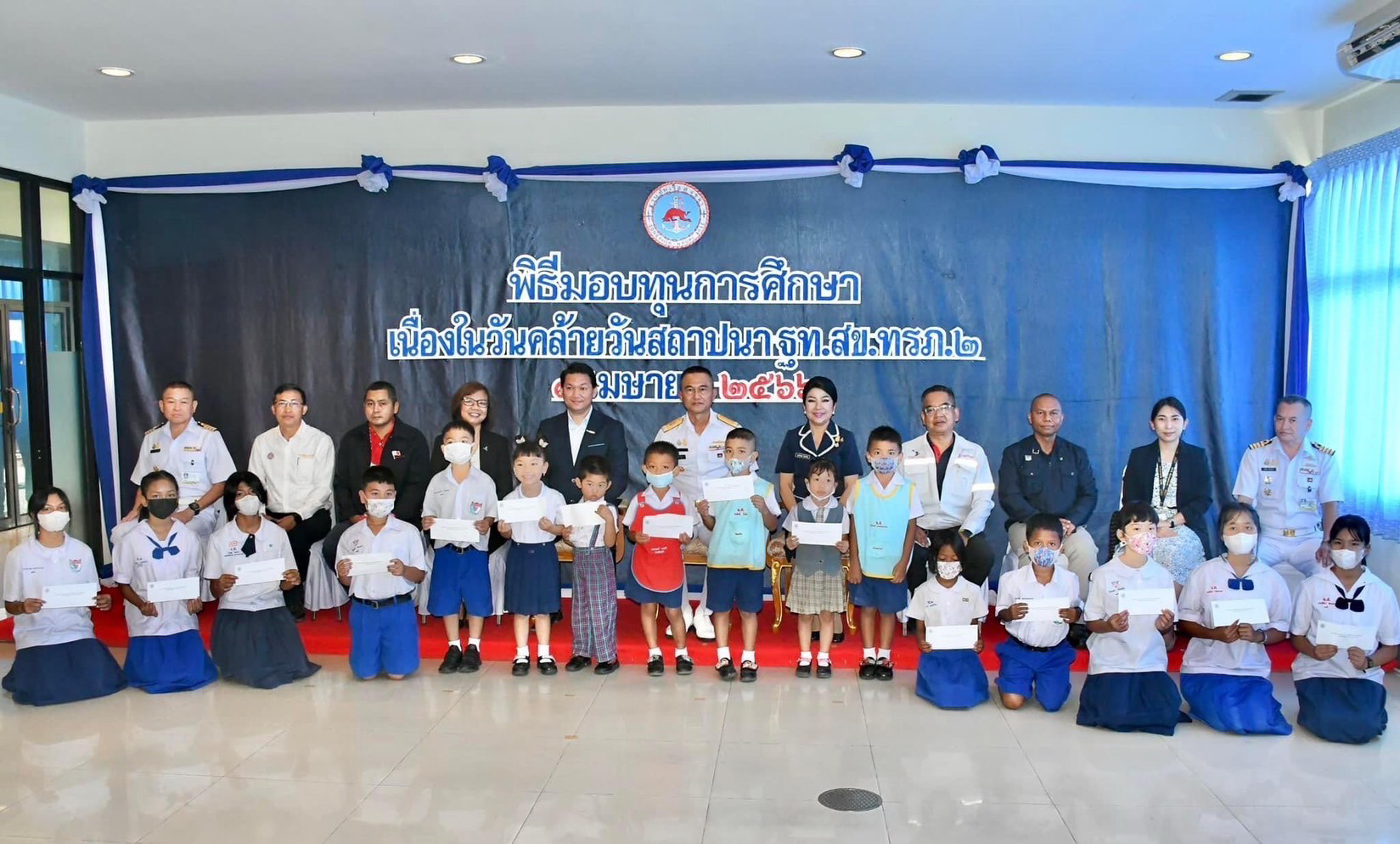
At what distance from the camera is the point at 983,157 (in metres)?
6.56

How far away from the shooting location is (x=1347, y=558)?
4625 millimetres

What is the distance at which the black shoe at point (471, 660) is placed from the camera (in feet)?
18.1

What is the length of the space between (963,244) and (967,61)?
4.11ft

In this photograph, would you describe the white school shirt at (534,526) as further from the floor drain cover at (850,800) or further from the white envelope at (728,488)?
the floor drain cover at (850,800)

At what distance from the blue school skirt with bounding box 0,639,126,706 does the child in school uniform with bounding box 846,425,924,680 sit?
11.7ft

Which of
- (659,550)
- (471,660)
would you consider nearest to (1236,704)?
(659,550)

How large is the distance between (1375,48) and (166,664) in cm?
617

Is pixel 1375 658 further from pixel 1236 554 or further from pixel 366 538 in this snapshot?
pixel 366 538

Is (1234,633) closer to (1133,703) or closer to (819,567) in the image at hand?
(1133,703)

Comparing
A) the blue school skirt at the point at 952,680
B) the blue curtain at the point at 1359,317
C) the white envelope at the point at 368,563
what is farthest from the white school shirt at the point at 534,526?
the blue curtain at the point at 1359,317

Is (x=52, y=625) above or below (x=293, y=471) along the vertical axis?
below

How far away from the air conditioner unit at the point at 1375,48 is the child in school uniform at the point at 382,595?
192 inches

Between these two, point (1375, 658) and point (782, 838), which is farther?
point (1375, 658)

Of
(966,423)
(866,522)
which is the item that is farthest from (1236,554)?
(966,423)
